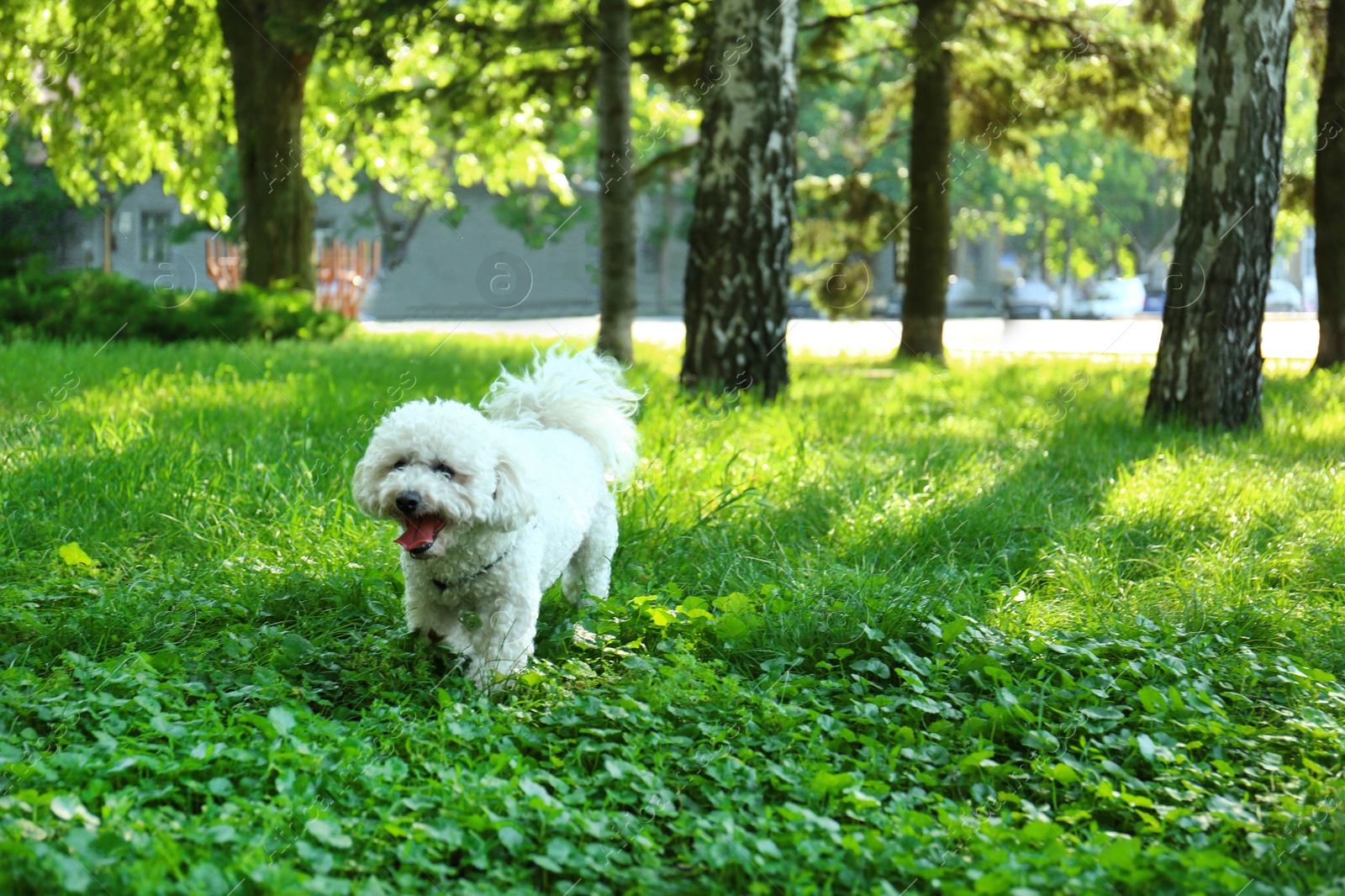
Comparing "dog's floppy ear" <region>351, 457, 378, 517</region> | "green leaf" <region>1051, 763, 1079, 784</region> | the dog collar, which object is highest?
"dog's floppy ear" <region>351, 457, 378, 517</region>

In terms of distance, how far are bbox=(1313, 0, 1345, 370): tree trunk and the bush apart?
11.6 metres

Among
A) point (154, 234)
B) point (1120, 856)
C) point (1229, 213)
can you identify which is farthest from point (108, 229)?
point (1120, 856)

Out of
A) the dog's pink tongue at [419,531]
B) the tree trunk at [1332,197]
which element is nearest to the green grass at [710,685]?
the dog's pink tongue at [419,531]

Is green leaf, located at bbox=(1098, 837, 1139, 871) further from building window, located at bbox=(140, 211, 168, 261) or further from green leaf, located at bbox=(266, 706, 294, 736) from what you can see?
building window, located at bbox=(140, 211, 168, 261)

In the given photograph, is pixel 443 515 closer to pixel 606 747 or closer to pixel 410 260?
pixel 606 747

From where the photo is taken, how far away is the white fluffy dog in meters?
3.60

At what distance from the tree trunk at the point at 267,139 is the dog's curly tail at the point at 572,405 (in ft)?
33.5

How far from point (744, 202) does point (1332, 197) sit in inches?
285

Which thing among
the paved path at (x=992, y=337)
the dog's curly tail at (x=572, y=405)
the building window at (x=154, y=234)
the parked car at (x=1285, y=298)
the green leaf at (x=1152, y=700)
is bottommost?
the green leaf at (x=1152, y=700)

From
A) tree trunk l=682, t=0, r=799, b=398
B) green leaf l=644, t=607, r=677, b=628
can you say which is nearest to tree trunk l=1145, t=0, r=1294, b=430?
tree trunk l=682, t=0, r=799, b=398

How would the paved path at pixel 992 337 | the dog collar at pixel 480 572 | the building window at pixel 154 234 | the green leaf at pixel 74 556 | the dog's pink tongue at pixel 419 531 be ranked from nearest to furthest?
the dog's pink tongue at pixel 419 531
the dog collar at pixel 480 572
the green leaf at pixel 74 556
the paved path at pixel 992 337
the building window at pixel 154 234

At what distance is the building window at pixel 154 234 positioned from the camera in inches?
1508

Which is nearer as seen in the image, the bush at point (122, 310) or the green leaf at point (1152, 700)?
the green leaf at point (1152, 700)

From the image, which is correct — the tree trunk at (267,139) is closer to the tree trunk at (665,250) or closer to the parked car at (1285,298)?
the tree trunk at (665,250)
